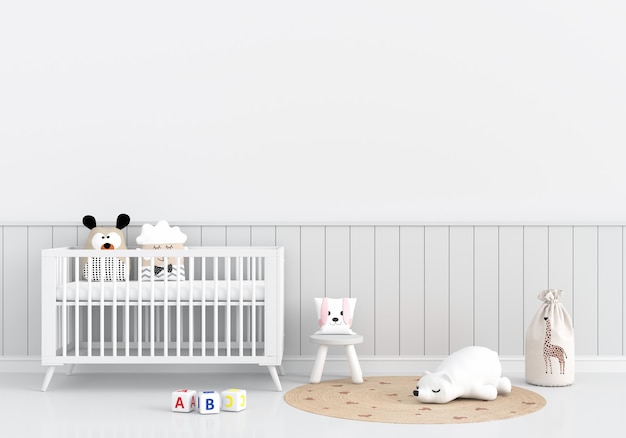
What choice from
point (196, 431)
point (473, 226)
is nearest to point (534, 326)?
point (473, 226)

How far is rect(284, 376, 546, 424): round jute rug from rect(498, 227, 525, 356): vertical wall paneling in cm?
41

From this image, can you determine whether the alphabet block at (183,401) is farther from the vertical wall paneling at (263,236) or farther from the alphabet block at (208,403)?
the vertical wall paneling at (263,236)

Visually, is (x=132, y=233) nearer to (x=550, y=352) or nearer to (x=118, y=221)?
(x=118, y=221)

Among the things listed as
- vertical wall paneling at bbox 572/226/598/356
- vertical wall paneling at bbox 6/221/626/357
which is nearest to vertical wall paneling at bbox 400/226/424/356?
vertical wall paneling at bbox 6/221/626/357

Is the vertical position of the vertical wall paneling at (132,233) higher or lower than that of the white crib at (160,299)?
higher

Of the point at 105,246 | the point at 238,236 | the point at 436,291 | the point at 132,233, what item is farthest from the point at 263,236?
the point at 436,291

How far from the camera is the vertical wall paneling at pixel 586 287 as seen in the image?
3.74 metres

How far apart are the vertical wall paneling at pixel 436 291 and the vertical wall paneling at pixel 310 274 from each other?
482 millimetres

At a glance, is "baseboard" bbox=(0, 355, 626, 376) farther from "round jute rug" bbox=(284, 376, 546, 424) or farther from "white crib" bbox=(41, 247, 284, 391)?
"white crib" bbox=(41, 247, 284, 391)

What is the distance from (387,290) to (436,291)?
23 centimetres

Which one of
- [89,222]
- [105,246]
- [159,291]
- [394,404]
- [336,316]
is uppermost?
[89,222]

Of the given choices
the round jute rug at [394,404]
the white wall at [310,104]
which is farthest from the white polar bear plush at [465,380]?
the white wall at [310,104]

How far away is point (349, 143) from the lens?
379 centimetres

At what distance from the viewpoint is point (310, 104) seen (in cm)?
379
